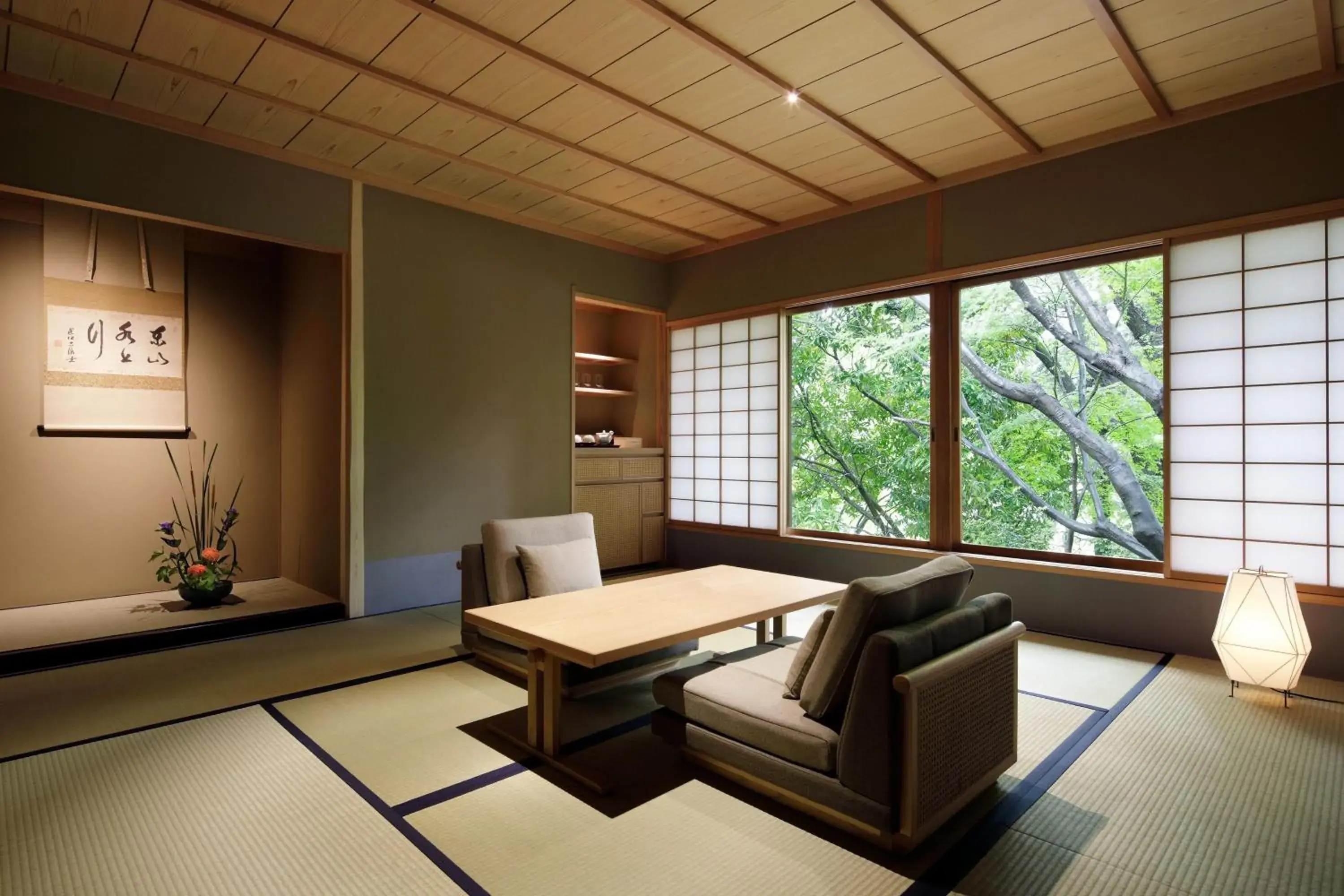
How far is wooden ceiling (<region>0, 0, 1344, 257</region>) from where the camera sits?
2586 mm

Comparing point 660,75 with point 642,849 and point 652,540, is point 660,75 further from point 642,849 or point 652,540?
point 652,540

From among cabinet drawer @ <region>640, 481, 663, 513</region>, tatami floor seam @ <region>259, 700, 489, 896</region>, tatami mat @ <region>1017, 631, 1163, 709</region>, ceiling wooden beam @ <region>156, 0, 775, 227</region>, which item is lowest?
tatami floor seam @ <region>259, 700, 489, 896</region>

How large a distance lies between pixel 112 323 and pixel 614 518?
3696 mm

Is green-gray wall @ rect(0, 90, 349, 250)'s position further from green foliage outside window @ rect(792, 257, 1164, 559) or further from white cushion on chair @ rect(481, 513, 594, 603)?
green foliage outside window @ rect(792, 257, 1164, 559)

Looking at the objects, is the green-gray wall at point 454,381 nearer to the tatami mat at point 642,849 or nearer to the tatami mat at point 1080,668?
the tatami mat at point 642,849

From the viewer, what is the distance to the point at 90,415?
424cm

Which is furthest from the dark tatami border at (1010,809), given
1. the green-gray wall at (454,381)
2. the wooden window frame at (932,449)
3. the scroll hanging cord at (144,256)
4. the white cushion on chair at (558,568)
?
the scroll hanging cord at (144,256)

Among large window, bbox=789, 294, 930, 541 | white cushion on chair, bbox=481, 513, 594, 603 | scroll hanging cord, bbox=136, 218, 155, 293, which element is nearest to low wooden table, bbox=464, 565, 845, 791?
white cushion on chair, bbox=481, 513, 594, 603

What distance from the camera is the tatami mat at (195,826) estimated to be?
1.65 metres

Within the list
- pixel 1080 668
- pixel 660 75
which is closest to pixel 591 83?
pixel 660 75

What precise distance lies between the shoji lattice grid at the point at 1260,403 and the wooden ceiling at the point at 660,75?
2.64ft

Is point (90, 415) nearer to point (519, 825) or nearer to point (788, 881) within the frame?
point (519, 825)

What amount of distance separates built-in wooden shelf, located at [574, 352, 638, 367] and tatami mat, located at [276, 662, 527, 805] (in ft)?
10.5

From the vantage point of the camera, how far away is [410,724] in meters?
2.60
